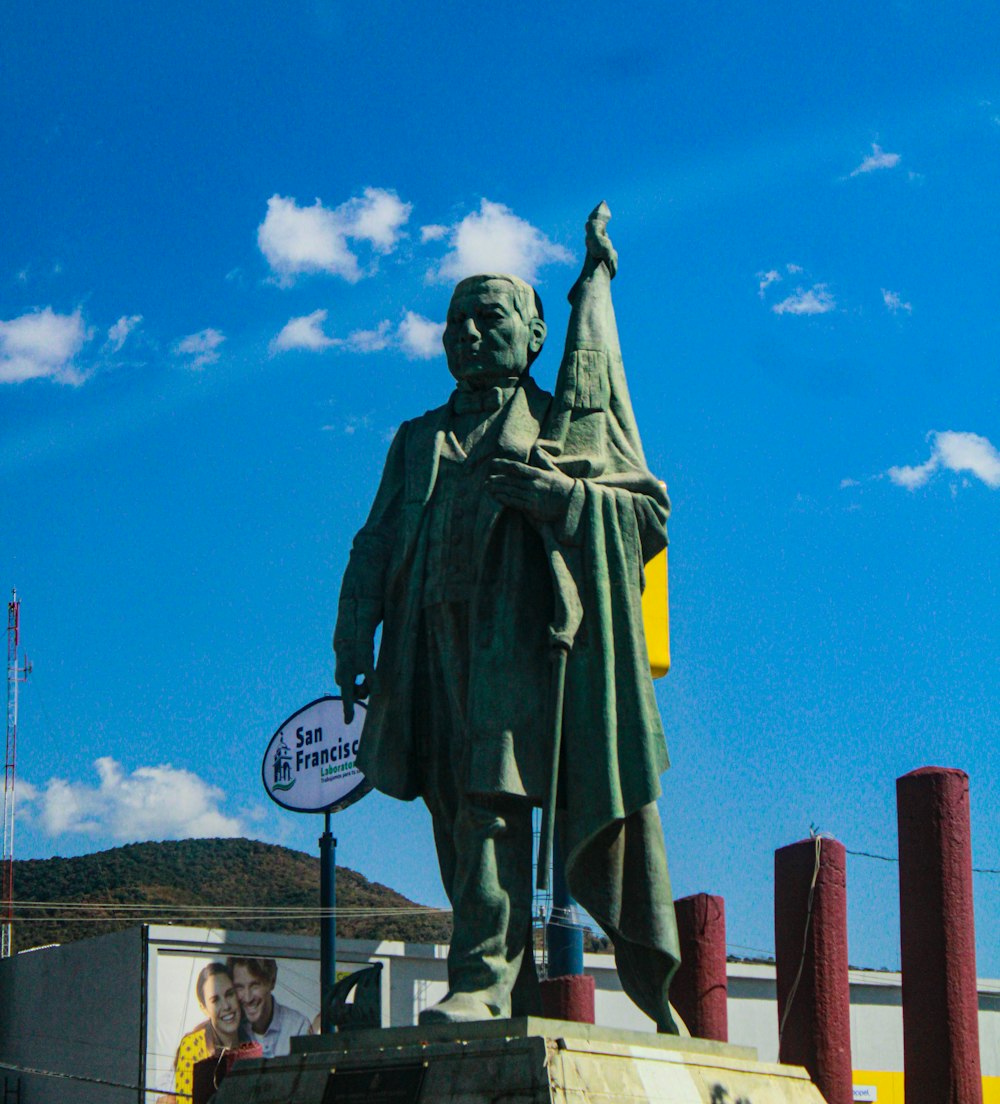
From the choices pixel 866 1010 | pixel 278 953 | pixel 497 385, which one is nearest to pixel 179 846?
pixel 278 953

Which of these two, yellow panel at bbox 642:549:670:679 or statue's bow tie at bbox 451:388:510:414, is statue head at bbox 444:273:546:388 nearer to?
statue's bow tie at bbox 451:388:510:414

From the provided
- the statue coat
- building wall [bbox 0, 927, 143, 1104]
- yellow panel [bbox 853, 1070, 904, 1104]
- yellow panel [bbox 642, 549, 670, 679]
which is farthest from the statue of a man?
building wall [bbox 0, 927, 143, 1104]

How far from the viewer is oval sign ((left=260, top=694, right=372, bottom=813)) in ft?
91.6

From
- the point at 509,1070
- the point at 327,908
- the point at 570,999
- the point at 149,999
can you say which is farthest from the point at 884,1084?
the point at 509,1070

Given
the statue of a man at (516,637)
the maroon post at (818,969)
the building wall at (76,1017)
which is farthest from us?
the building wall at (76,1017)

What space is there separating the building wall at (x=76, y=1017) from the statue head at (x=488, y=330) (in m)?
22.9

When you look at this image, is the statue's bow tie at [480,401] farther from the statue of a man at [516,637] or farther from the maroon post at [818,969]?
the maroon post at [818,969]

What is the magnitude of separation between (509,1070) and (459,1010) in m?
0.84

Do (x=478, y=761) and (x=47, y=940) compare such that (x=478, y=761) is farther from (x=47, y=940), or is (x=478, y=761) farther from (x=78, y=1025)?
(x=47, y=940)

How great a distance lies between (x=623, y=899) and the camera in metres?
9.39

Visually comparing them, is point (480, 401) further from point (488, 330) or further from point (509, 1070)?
point (509, 1070)

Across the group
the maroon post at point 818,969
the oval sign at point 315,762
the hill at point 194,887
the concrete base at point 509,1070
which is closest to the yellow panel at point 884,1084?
the oval sign at point 315,762

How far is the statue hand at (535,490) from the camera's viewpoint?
31.6 feet

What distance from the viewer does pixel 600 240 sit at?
1055cm
